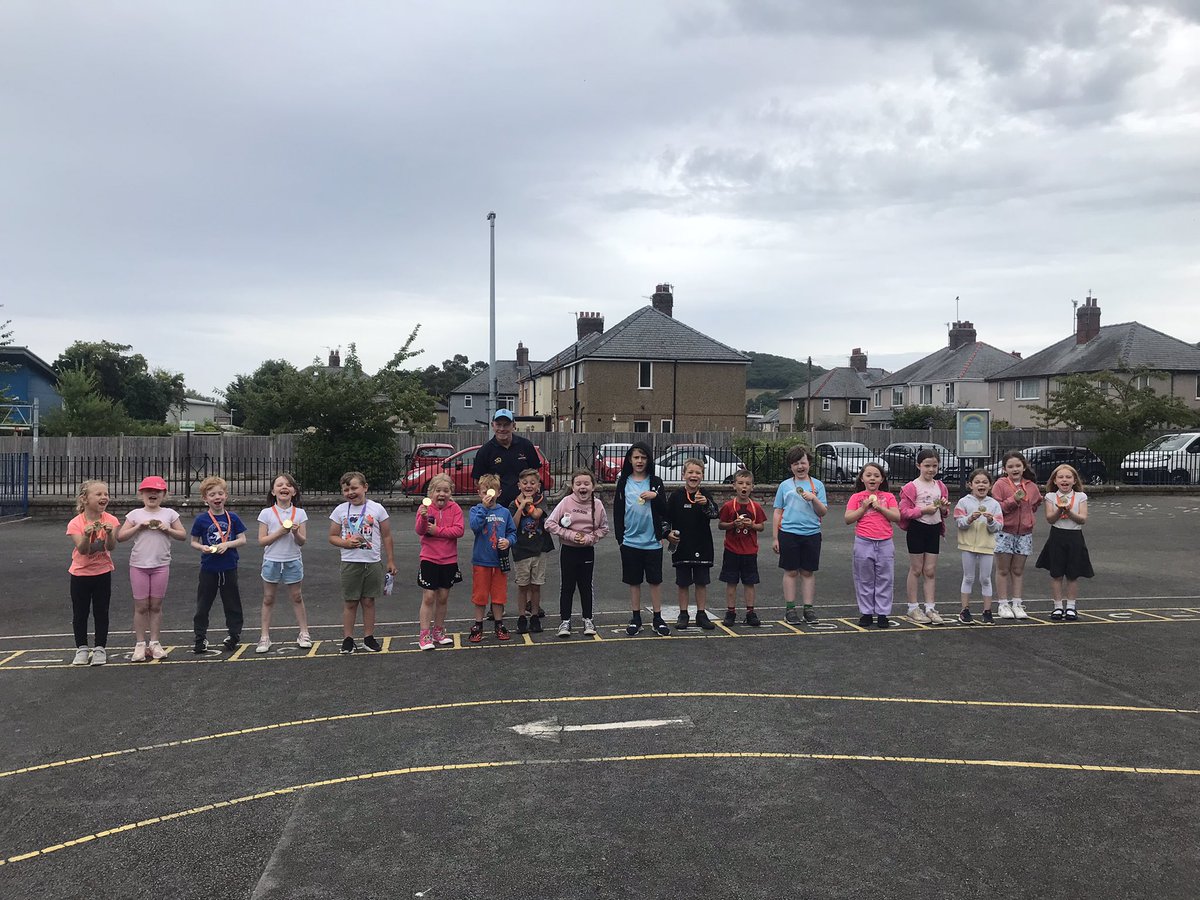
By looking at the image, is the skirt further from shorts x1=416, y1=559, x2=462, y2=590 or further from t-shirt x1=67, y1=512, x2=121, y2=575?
t-shirt x1=67, y1=512, x2=121, y2=575

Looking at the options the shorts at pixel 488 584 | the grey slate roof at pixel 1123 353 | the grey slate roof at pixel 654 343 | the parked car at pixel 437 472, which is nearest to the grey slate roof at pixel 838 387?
the grey slate roof at pixel 1123 353

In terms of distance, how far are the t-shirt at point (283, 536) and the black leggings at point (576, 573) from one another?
232cm

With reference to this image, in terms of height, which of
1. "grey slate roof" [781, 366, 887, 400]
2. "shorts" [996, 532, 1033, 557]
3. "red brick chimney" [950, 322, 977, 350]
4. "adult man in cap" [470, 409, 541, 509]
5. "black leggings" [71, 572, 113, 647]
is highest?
"red brick chimney" [950, 322, 977, 350]

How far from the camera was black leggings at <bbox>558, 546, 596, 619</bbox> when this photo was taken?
8234mm

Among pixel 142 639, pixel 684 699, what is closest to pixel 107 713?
pixel 142 639

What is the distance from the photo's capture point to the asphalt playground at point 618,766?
3.83 m

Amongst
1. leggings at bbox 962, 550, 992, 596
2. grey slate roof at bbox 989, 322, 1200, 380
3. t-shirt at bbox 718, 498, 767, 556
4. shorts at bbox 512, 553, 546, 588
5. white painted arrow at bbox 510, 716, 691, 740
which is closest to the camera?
white painted arrow at bbox 510, 716, 691, 740

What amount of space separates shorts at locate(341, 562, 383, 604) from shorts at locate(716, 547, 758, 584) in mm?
3191

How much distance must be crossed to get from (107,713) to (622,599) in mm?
5643

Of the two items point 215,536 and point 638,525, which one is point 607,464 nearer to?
point 638,525

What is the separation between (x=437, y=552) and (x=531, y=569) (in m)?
0.92

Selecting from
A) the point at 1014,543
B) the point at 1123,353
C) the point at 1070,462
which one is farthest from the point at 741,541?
the point at 1123,353

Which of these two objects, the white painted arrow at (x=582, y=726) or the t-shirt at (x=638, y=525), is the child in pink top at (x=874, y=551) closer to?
the t-shirt at (x=638, y=525)

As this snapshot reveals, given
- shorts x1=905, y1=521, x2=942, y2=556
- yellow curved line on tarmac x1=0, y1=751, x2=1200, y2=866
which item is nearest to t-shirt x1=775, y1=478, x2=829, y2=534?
shorts x1=905, y1=521, x2=942, y2=556
